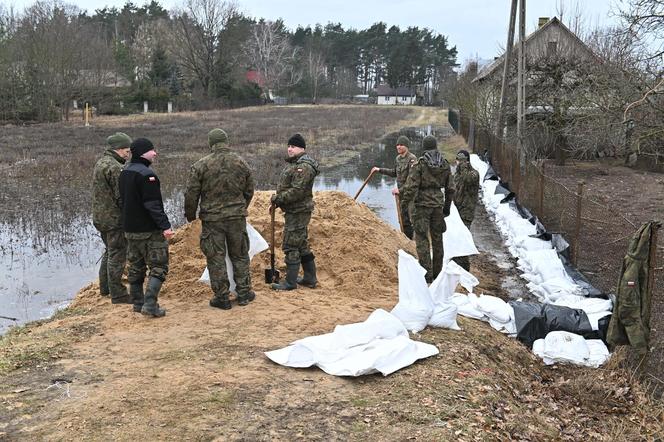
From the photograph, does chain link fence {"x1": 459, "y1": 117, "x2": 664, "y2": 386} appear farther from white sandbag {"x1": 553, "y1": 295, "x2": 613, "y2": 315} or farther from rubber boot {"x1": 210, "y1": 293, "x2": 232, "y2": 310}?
rubber boot {"x1": 210, "y1": 293, "x2": 232, "y2": 310}

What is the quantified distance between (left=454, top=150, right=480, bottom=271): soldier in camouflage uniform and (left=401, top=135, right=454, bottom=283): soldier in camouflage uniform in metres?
1.45

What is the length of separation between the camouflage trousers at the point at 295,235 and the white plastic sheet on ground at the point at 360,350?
6.25 feet

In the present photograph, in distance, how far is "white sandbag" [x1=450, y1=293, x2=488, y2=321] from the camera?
6574mm

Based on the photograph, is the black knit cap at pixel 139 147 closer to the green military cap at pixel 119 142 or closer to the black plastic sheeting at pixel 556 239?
the green military cap at pixel 119 142

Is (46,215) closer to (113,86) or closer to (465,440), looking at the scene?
(465,440)

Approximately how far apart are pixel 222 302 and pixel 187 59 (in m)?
67.2

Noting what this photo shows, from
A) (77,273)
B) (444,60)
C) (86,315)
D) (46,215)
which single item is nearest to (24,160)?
(46,215)

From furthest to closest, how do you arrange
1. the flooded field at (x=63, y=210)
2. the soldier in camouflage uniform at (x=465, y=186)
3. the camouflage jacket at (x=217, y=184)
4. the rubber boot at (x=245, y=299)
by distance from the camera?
1. the soldier in camouflage uniform at (x=465, y=186)
2. the flooded field at (x=63, y=210)
3. the rubber boot at (x=245, y=299)
4. the camouflage jacket at (x=217, y=184)

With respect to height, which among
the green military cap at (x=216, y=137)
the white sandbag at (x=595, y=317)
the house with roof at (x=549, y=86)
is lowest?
the white sandbag at (x=595, y=317)

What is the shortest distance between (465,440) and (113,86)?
195ft

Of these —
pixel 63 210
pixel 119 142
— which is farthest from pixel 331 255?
pixel 63 210

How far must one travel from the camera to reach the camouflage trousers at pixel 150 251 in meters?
5.81

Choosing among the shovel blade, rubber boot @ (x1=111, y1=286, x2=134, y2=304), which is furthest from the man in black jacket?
the shovel blade

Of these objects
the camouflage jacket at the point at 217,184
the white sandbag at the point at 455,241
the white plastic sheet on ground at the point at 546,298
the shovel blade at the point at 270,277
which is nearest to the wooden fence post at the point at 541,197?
the white plastic sheet on ground at the point at 546,298
